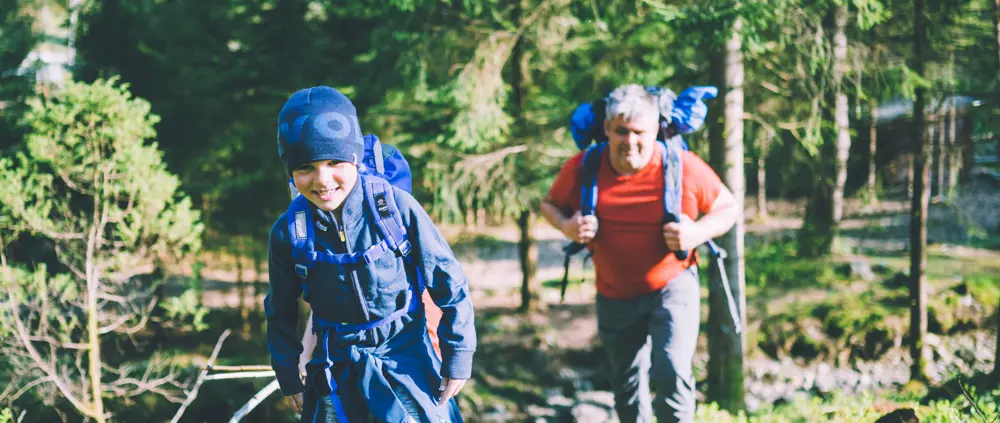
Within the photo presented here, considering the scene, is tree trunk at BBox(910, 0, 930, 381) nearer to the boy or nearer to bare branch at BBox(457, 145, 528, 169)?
bare branch at BBox(457, 145, 528, 169)

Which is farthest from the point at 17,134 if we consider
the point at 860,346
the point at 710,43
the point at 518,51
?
the point at 860,346

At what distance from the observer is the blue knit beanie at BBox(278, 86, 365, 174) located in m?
2.51

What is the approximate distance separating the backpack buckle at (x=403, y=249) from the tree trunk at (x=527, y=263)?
1014cm

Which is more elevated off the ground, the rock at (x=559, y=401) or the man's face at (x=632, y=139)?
the man's face at (x=632, y=139)

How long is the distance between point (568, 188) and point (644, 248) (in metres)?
0.58

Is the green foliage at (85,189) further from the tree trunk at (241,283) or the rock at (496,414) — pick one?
the tree trunk at (241,283)

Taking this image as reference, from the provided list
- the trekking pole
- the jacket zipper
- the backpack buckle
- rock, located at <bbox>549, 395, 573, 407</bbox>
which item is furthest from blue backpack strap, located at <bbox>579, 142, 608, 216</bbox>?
rock, located at <bbox>549, 395, 573, 407</bbox>

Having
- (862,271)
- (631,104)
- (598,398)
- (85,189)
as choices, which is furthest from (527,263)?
(631,104)

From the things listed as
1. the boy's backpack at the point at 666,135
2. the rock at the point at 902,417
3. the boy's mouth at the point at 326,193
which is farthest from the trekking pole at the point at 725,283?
the boy's mouth at the point at 326,193

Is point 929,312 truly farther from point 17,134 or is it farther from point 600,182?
point 17,134

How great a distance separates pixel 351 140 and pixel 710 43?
4.34 m

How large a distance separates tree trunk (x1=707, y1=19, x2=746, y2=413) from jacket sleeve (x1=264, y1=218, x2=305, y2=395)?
5.25 metres

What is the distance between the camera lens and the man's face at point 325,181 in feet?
8.39

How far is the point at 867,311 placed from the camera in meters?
11.9
